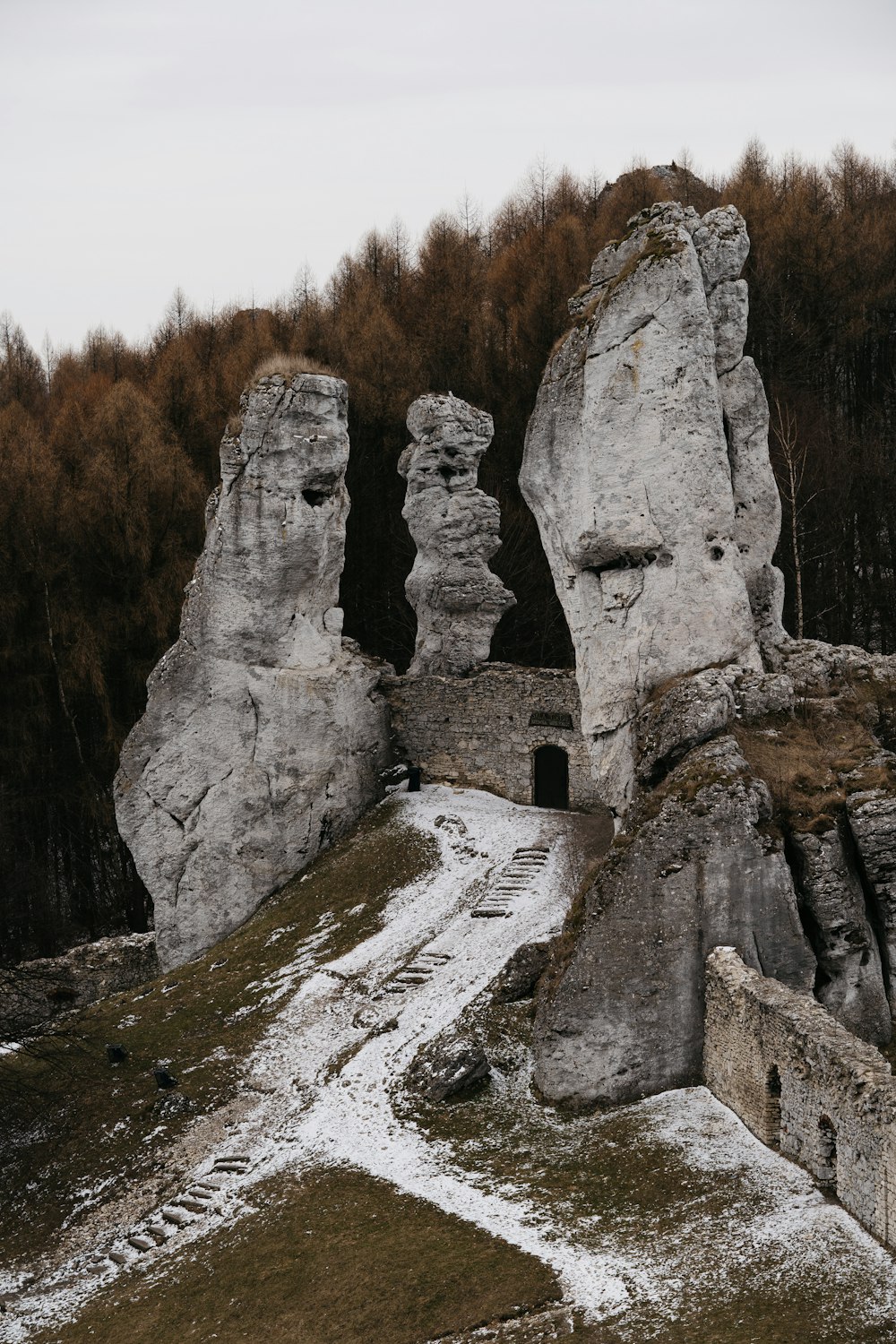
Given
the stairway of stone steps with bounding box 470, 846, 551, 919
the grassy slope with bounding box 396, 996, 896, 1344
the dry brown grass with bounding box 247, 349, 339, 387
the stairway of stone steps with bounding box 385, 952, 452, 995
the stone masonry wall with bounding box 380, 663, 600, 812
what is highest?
the dry brown grass with bounding box 247, 349, 339, 387

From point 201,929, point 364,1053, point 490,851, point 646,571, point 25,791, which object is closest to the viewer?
point 364,1053

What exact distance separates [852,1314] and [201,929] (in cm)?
1502

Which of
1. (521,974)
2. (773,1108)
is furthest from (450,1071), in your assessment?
(773,1108)

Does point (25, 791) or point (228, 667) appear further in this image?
point (25, 791)

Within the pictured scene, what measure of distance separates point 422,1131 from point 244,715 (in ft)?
33.3

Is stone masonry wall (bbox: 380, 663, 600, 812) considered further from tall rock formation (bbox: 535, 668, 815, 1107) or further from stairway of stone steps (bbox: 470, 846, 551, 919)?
tall rock formation (bbox: 535, 668, 815, 1107)

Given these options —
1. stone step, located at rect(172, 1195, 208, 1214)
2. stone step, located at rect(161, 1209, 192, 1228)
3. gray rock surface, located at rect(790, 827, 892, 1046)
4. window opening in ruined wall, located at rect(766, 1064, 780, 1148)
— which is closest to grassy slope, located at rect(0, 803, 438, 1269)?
stone step, located at rect(172, 1195, 208, 1214)

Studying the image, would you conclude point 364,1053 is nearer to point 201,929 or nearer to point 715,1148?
point 715,1148

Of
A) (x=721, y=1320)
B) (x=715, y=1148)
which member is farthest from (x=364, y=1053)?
(x=721, y=1320)

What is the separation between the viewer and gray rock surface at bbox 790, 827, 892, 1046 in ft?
48.5

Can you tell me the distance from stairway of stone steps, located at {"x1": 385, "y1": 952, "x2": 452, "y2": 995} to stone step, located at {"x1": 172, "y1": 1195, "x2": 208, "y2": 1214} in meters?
4.27

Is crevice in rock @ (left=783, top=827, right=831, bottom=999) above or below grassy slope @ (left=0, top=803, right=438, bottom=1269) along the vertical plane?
above

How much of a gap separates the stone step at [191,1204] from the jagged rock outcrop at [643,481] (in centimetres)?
707

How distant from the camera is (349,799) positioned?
23.6m
